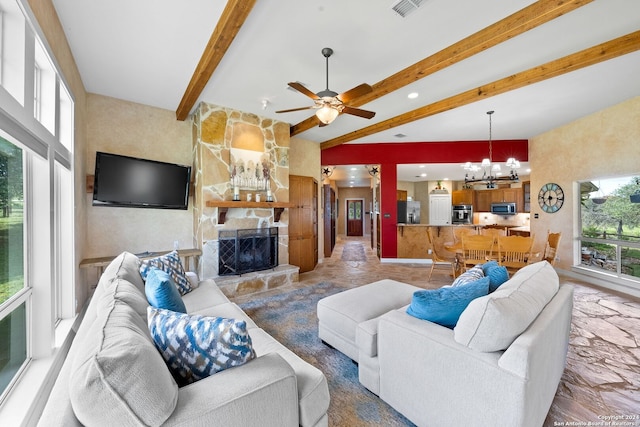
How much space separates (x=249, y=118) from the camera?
4387 millimetres

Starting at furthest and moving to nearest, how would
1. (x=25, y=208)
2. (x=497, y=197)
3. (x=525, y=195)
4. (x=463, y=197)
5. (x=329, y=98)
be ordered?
(x=463, y=197), (x=497, y=197), (x=525, y=195), (x=329, y=98), (x=25, y=208)

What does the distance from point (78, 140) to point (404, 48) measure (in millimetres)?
3715

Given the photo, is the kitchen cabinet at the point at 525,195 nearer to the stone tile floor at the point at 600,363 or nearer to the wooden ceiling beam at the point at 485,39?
the stone tile floor at the point at 600,363

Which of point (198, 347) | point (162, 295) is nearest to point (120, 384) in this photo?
point (198, 347)

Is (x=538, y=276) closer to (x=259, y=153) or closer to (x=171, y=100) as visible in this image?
(x=259, y=153)

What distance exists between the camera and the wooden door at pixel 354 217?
43.1 ft

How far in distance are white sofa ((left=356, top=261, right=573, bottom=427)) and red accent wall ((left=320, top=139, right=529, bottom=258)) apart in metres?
4.73

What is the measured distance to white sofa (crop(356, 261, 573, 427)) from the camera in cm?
117

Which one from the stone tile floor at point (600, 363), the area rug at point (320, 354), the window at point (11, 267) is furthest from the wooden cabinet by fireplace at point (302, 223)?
the window at point (11, 267)

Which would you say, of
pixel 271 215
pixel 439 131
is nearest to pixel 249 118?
pixel 271 215

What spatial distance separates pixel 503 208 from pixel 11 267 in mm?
10633

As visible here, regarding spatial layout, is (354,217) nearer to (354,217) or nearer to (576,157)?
(354,217)

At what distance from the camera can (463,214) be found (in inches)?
363

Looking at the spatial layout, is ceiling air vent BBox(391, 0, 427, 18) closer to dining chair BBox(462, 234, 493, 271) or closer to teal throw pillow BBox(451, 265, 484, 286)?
teal throw pillow BBox(451, 265, 484, 286)
